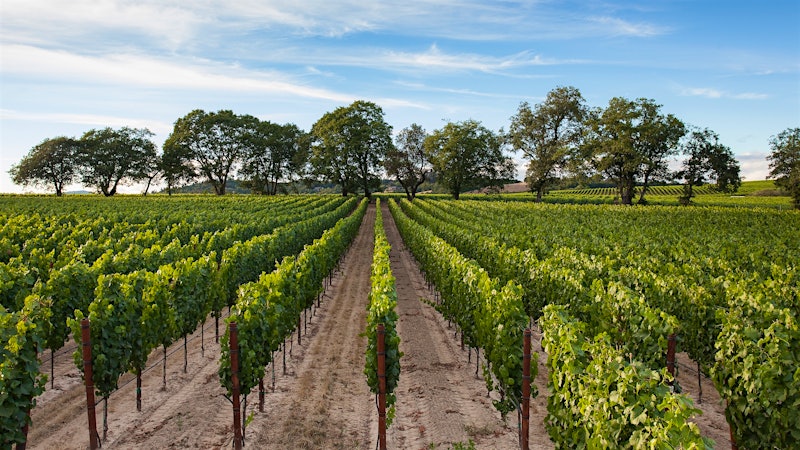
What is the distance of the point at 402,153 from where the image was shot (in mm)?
85062

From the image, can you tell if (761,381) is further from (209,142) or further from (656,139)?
(209,142)

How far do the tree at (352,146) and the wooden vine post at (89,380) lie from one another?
6906 cm

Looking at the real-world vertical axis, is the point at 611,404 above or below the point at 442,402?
above

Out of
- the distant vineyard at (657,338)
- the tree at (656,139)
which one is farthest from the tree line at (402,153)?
the distant vineyard at (657,338)

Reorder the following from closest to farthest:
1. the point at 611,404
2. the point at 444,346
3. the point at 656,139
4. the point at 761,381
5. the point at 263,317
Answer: the point at 611,404 → the point at 761,381 → the point at 263,317 → the point at 444,346 → the point at 656,139

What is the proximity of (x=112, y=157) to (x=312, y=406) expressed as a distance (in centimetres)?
9149

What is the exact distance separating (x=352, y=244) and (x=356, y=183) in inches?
1934

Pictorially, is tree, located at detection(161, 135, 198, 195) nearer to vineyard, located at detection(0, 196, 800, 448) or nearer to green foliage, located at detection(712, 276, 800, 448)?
vineyard, located at detection(0, 196, 800, 448)

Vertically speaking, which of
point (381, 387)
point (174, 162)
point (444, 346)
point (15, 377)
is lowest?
point (444, 346)

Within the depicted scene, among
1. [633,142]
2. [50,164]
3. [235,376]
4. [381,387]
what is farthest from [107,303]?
[50,164]

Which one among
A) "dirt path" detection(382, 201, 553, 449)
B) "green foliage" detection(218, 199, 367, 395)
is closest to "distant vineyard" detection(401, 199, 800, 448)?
"dirt path" detection(382, 201, 553, 449)

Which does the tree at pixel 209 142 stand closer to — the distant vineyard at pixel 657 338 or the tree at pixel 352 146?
the tree at pixel 352 146

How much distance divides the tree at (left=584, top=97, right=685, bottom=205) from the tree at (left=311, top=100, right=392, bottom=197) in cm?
3419

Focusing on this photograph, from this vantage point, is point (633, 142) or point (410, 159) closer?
point (633, 142)
